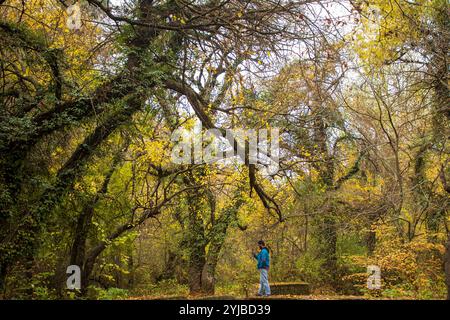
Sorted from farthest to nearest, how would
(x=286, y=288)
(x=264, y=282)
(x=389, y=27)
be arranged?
(x=286, y=288) → (x=264, y=282) → (x=389, y=27)

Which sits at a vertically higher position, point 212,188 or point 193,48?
point 193,48

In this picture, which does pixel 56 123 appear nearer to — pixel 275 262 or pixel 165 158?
pixel 165 158

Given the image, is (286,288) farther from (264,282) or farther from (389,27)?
(389,27)

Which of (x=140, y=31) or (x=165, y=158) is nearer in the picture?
(x=140, y=31)

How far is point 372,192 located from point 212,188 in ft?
21.6

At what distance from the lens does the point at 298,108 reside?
1493 centimetres

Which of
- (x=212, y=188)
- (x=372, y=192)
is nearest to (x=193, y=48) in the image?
(x=212, y=188)

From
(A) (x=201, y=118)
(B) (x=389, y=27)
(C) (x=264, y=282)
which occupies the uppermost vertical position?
(B) (x=389, y=27)

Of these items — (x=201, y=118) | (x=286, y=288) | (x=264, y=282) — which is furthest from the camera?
(x=286, y=288)

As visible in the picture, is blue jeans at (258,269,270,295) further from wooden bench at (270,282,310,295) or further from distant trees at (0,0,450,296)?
wooden bench at (270,282,310,295)

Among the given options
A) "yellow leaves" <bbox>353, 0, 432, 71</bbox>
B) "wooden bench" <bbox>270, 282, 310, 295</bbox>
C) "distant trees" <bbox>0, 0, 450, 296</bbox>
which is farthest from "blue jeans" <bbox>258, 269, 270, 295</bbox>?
"yellow leaves" <bbox>353, 0, 432, 71</bbox>

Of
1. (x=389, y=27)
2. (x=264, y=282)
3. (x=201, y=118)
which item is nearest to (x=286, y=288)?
(x=264, y=282)
